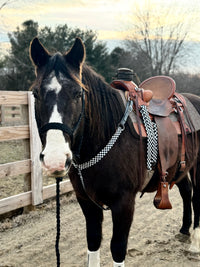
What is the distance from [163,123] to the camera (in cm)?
234

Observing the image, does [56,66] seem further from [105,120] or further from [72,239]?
[72,239]

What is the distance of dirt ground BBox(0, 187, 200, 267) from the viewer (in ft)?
9.05

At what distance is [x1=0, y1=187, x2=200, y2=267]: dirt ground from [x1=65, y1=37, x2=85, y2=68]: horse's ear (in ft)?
6.88

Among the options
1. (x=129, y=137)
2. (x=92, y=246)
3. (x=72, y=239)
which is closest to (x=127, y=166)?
(x=129, y=137)

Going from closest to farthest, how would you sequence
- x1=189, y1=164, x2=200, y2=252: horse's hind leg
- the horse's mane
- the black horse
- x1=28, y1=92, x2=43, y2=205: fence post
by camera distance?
the black horse, the horse's mane, x1=189, y1=164, x2=200, y2=252: horse's hind leg, x1=28, y1=92, x2=43, y2=205: fence post

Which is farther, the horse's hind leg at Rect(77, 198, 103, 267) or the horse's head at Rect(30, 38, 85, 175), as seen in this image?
the horse's hind leg at Rect(77, 198, 103, 267)

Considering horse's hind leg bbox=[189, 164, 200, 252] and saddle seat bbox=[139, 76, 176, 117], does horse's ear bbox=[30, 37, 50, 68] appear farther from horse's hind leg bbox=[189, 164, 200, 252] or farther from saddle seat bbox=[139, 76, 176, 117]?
horse's hind leg bbox=[189, 164, 200, 252]

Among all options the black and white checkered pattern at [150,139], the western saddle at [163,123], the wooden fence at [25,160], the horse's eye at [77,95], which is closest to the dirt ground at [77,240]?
the wooden fence at [25,160]

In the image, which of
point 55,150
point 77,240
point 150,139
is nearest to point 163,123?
point 150,139

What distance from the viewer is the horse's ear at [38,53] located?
1.70 meters

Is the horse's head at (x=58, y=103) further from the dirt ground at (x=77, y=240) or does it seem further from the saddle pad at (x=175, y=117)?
the dirt ground at (x=77, y=240)

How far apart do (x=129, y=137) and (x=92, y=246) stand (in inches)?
42.3

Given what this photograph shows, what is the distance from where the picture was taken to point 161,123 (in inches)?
91.4

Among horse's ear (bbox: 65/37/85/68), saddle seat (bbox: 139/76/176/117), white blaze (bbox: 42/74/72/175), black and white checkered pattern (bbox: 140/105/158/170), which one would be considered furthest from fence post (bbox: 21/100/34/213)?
white blaze (bbox: 42/74/72/175)
